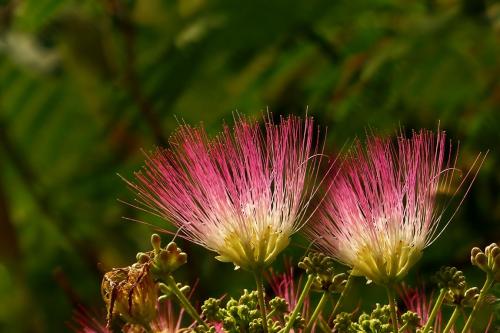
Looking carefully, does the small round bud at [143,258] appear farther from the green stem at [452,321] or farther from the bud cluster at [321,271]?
the green stem at [452,321]

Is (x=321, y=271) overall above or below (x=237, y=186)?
below

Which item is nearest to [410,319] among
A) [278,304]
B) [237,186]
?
[278,304]

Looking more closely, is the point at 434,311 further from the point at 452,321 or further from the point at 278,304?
the point at 278,304

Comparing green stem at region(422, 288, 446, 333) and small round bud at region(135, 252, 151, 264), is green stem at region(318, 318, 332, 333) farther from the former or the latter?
small round bud at region(135, 252, 151, 264)

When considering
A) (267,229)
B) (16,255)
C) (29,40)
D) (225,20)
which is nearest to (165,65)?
(225,20)

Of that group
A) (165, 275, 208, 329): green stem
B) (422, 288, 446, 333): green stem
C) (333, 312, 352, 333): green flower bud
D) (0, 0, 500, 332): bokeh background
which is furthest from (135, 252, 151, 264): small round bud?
(0, 0, 500, 332): bokeh background

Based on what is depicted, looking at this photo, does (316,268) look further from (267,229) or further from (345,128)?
(345,128)

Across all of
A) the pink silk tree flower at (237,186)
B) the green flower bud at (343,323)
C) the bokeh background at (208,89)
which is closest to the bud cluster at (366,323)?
the green flower bud at (343,323)
